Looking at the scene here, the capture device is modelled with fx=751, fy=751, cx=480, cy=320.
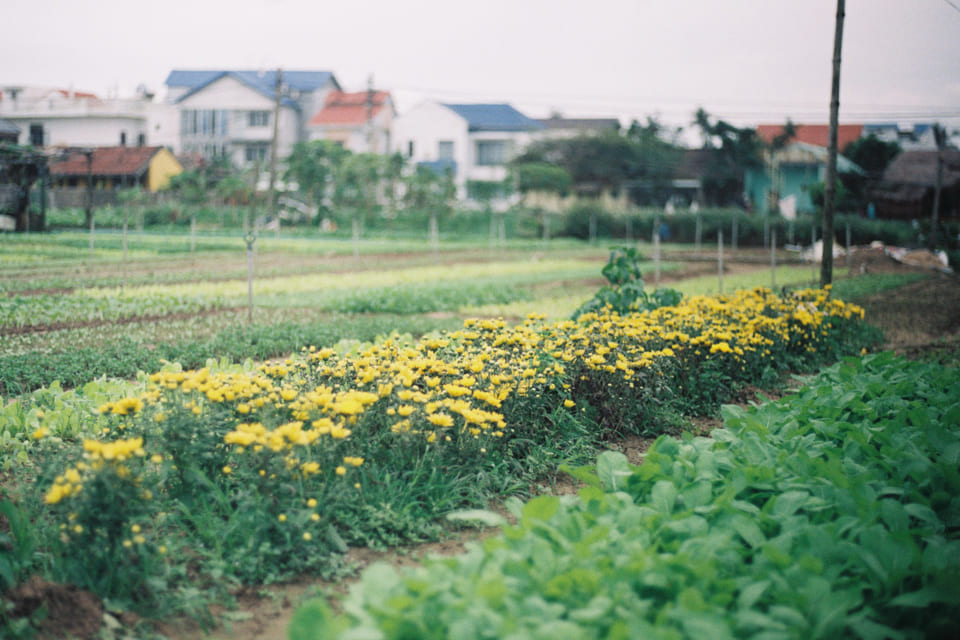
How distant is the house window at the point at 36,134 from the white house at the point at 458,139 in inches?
1325

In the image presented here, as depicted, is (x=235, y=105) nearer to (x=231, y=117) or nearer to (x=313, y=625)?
(x=231, y=117)

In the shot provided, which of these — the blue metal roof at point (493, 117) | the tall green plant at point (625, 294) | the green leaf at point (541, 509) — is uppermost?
the blue metal roof at point (493, 117)

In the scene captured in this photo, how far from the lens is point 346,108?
51.3m

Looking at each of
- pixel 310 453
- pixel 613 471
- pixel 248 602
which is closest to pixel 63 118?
pixel 310 453

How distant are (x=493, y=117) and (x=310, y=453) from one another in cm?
5044

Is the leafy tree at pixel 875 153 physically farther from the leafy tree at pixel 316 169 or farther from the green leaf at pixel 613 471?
the green leaf at pixel 613 471

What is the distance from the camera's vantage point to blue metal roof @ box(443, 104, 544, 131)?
1960 inches

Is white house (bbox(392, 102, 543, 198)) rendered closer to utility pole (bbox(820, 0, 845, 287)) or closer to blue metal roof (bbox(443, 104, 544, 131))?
blue metal roof (bbox(443, 104, 544, 131))

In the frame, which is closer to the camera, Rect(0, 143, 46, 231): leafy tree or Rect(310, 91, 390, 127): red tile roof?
Rect(0, 143, 46, 231): leafy tree

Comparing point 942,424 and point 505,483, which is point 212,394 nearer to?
point 505,483

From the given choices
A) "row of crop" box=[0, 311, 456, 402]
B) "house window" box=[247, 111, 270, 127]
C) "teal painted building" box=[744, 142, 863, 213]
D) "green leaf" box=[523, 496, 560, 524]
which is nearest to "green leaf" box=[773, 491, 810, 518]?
"green leaf" box=[523, 496, 560, 524]

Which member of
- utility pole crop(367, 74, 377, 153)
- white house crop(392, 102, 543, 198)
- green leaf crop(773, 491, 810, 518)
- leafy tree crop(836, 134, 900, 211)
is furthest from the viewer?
white house crop(392, 102, 543, 198)

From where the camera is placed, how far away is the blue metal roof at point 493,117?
49.8 m

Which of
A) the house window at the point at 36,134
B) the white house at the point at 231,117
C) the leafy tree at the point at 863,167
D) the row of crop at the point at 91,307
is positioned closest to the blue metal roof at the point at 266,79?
the white house at the point at 231,117
